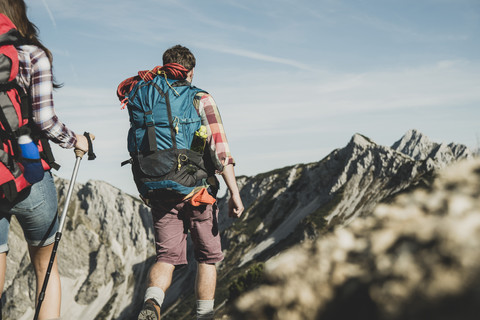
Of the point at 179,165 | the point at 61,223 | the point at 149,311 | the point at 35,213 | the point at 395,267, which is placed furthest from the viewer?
the point at 179,165

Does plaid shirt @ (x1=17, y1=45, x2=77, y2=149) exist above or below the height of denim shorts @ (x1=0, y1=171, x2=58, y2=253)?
above

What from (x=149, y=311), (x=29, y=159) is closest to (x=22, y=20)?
(x=29, y=159)

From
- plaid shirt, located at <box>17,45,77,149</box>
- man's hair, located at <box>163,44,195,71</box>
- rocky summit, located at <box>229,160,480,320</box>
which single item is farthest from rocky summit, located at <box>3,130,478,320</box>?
man's hair, located at <box>163,44,195,71</box>

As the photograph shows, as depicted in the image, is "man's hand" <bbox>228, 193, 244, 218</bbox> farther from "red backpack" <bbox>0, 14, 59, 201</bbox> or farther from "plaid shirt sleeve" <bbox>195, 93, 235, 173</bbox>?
"red backpack" <bbox>0, 14, 59, 201</bbox>

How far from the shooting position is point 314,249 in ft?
9.71

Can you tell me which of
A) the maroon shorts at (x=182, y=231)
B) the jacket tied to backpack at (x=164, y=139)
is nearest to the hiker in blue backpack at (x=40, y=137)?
the jacket tied to backpack at (x=164, y=139)

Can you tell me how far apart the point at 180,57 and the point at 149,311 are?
4.40 m

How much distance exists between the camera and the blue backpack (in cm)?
640

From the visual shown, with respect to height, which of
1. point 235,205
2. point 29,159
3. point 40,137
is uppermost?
point 40,137

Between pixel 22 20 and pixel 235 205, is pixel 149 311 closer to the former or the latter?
pixel 235 205

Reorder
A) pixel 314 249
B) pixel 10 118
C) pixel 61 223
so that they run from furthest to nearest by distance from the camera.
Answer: pixel 61 223 < pixel 10 118 < pixel 314 249

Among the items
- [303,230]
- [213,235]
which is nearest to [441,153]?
[303,230]

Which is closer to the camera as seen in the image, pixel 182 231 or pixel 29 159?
pixel 29 159

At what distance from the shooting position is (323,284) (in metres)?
2.48
